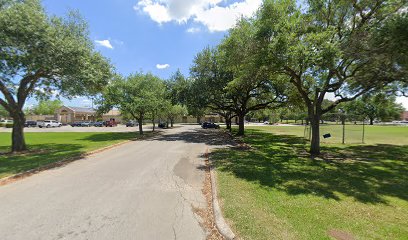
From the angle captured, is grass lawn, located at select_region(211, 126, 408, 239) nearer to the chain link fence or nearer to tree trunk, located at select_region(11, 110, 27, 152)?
the chain link fence

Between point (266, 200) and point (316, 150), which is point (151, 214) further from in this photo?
point (316, 150)

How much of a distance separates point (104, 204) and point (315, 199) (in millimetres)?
5142

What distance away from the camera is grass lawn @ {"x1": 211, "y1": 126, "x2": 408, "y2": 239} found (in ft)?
14.9

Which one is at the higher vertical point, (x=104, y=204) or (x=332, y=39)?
(x=332, y=39)

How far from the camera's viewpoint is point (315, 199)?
20.4 feet

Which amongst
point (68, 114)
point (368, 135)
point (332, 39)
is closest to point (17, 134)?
point (332, 39)

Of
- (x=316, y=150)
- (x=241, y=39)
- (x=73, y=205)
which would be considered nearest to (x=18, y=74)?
(x=73, y=205)

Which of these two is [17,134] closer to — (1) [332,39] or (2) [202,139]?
(2) [202,139]

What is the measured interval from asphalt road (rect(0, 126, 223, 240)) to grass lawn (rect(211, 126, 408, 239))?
1.03 metres

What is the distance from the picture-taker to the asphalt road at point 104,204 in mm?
4613

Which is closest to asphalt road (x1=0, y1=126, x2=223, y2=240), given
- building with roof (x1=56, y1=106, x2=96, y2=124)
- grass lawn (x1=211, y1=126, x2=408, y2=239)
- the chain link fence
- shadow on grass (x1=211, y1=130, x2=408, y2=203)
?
grass lawn (x1=211, y1=126, x2=408, y2=239)

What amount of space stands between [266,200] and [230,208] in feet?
3.52

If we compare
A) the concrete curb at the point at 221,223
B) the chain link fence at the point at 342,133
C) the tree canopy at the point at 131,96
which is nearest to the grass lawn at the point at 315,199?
the concrete curb at the point at 221,223

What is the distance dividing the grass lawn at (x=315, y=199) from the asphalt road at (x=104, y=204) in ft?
3.38
